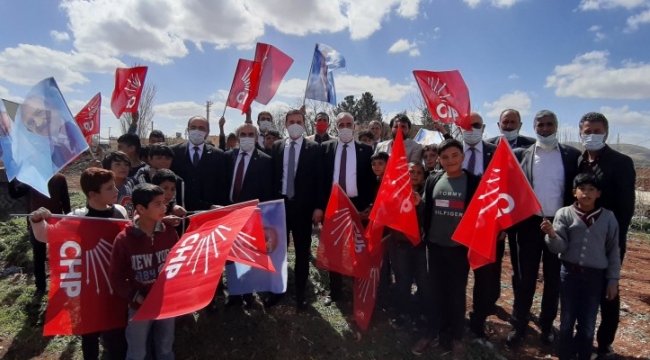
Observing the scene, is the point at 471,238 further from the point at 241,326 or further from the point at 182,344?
the point at 182,344

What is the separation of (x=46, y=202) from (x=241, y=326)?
3.12 metres

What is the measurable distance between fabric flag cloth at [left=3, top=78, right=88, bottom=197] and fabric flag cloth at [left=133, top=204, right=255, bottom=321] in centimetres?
137

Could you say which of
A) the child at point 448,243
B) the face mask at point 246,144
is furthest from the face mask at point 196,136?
the child at point 448,243

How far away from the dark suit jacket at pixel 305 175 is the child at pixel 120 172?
174cm

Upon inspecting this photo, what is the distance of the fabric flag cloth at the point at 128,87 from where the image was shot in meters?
7.50

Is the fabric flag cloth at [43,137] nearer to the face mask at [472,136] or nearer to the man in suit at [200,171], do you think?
the man in suit at [200,171]

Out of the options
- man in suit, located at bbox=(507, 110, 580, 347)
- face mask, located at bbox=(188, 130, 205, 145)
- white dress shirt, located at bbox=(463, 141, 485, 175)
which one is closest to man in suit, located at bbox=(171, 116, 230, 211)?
face mask, located at bbox=(188, 130, 205, 145)

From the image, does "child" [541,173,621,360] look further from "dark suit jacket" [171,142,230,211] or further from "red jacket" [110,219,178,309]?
"dark suit jacket" [171,142,230,211]

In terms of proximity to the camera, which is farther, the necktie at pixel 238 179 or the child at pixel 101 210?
the necktie at pixel 238 179

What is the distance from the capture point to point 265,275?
445cm

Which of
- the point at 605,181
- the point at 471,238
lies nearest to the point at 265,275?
the point at 471,238

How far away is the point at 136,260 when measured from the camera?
3.25m

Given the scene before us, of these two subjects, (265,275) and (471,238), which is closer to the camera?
(471,238)

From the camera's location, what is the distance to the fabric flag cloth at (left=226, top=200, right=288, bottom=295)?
4.39 m
